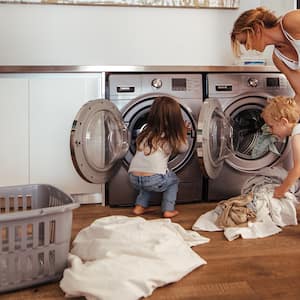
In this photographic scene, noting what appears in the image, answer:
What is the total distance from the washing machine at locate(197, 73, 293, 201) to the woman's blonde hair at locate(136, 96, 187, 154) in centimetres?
32

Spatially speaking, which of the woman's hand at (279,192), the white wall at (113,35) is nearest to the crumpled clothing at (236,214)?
the woman's hand at (279,192)

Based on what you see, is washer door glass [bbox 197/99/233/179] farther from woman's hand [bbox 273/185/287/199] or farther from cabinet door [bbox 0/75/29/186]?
cabinet door [bbox 0/75/29/186]

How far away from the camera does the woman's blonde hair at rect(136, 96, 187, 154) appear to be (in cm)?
244

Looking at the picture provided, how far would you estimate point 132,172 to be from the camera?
2512 mm

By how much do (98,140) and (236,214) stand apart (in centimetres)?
88

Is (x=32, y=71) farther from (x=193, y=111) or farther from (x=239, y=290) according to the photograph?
(x=239, y=290)

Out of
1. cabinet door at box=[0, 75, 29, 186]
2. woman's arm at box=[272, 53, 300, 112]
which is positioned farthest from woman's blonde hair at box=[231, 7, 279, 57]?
cabinet door at box=[0, 75, 29, 186]

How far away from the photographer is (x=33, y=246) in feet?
5.03

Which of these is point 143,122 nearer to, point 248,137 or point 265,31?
point 248,137

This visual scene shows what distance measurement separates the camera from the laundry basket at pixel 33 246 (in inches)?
58.8

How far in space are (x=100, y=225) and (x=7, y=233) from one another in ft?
1.50

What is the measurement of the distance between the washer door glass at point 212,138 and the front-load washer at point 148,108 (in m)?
0.19

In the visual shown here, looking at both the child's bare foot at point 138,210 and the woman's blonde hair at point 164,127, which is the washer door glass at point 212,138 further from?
the child's bare foot at point 138,210

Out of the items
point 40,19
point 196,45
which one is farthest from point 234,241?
point 40,19
